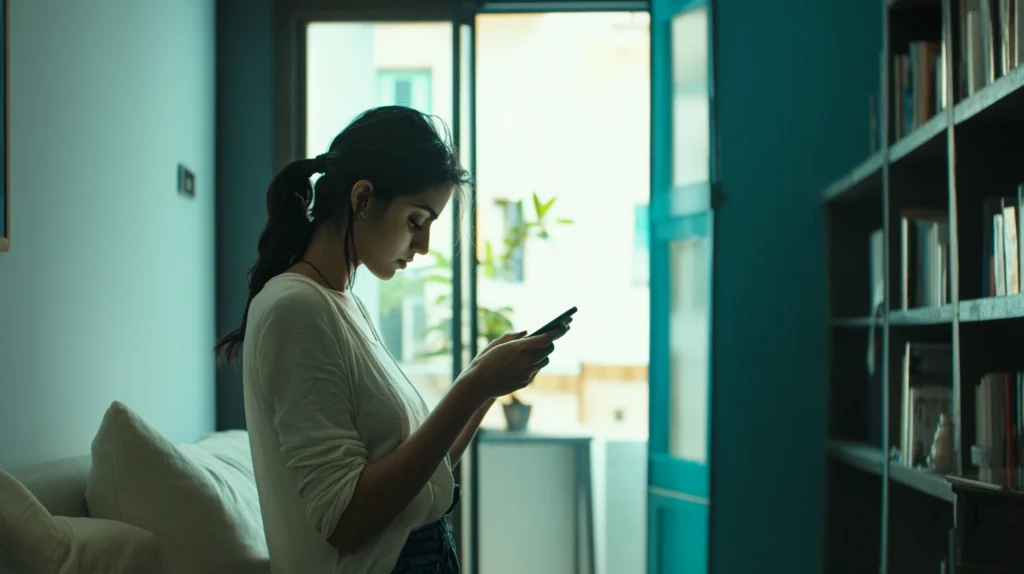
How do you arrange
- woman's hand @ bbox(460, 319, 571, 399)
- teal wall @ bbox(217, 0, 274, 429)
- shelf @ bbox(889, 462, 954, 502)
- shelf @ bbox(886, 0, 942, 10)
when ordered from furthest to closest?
teal wall @ bbox(217, 0, 274, 429), shelf @ bbox(886, 0, 942, 10), shelf @ bbox(889, 462, 954, 502), woman's hand @ bbox(460, 319, 571, 399)

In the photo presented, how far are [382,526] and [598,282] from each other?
369 centimetres

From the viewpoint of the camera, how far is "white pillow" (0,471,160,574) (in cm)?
116

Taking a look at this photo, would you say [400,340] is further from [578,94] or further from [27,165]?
[27,165]

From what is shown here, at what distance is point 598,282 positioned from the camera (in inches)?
187

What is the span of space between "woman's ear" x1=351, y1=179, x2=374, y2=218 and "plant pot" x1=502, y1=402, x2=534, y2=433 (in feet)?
8.73

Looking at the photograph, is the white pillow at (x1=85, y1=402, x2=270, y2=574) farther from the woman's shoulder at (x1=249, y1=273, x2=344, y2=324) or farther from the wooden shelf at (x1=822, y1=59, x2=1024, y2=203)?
the wooden shelf at (x1=822, y1=59, x2=1024, y2=203)

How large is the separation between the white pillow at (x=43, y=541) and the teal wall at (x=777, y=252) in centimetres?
229

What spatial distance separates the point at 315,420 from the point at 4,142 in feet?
2.82

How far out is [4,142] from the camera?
1513 mm

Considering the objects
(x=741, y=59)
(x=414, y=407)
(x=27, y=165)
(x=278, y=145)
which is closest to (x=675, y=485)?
(x=741, y=59)

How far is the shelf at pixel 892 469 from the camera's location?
1.98 metres

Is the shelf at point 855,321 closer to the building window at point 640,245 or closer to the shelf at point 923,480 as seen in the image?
the shelf at point 923,480

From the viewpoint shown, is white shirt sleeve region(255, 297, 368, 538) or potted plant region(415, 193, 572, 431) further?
potted plant region(415, 193, 572, 431)

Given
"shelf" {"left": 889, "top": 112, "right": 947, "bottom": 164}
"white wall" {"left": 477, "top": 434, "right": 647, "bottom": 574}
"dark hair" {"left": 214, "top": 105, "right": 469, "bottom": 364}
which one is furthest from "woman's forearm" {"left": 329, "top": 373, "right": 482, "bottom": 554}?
"white wall" {"left": 477, "top": 434, "right": 647, "bottom": 574}
